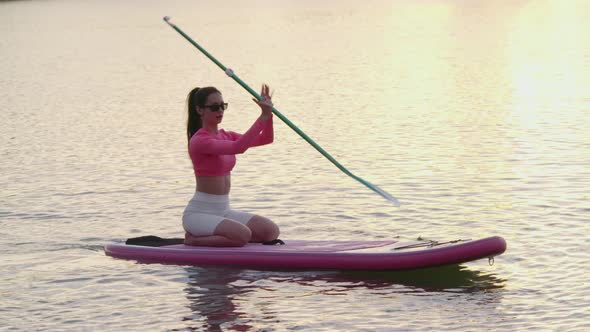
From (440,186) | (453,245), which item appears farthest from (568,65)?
(453,245)

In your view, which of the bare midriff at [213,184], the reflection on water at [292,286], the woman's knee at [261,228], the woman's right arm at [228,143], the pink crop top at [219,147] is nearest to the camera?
the reflection on water at [292,286]

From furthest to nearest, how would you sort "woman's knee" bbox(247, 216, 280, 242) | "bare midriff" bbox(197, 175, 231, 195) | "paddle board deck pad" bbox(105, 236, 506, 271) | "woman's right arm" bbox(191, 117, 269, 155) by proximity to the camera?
"woman's knee" bbox(247, 216, 280, 242), "bare midriff" bbox(197, 175, 231, 195), "woman's right arm" bbox(191, 117, 269, 155), "paddle board deck pad" bbox(105, 236, 506, 271)

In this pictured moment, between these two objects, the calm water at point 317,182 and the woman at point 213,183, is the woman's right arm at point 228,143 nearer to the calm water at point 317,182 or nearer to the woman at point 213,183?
the woman at point 213,183

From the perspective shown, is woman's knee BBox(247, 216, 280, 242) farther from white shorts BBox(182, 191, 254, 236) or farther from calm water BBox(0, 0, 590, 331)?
calm water BBox(0, 0, 590, 331)

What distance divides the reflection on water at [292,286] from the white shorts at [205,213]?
38cm

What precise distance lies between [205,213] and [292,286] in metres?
1.09

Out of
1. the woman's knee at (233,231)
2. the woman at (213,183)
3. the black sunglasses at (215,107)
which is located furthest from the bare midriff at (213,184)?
the black sunglasses at (215,107)

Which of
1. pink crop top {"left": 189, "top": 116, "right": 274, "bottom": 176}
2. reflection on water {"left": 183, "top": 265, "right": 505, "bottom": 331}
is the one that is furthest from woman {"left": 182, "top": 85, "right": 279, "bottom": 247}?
reflection on water {"left": 183, "top": 265, "right": 505, "bottom": 331}

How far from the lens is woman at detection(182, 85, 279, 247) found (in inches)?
424

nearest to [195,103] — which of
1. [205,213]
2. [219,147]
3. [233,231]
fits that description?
[219,147]

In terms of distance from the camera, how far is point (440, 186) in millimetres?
15125

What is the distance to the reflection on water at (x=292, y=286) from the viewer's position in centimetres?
985

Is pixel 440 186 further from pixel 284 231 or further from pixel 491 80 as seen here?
pixel 491 80

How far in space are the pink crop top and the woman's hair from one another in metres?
0.16
